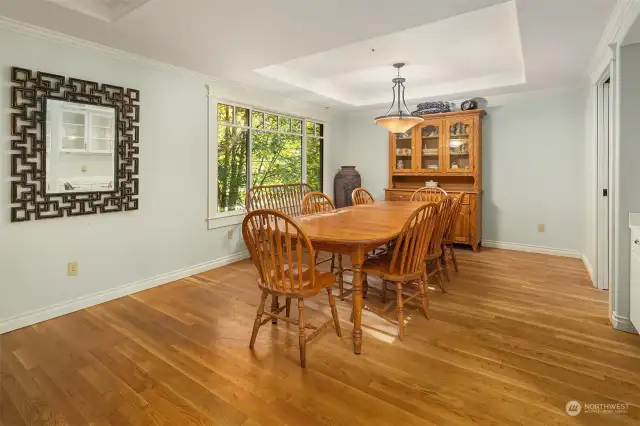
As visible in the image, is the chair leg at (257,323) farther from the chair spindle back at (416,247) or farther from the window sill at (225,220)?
the window sill at (225,220)

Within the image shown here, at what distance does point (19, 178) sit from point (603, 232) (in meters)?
4.85

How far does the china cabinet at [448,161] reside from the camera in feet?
16.0

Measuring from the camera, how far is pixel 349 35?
9.30 ft

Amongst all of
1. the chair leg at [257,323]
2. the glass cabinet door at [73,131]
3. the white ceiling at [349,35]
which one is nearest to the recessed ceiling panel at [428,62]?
the white ceiling at [349,35]

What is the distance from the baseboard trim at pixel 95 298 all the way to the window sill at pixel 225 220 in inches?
16.2

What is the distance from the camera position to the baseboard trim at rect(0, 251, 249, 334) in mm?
2623

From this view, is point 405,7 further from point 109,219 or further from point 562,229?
point 562,229

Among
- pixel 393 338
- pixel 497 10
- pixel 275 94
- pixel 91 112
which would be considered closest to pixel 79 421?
pixel 393 338

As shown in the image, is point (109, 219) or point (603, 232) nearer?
point (109, 219)

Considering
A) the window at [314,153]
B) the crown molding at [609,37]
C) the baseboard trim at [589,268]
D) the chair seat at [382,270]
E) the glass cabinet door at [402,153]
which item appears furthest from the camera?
the window at [314,153]

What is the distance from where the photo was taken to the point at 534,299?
3092 mm

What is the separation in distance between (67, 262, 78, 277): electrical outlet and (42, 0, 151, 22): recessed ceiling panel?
1872mm

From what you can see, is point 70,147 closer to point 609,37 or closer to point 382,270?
point 382,270
